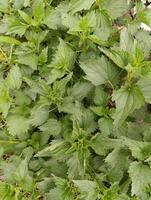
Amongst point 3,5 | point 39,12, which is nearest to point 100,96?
point 39,12

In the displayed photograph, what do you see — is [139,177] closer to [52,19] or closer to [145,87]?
[145,87]

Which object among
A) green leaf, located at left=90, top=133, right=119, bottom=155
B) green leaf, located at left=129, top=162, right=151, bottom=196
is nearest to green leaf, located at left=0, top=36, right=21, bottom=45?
green leaf, located at left=90, top=133, right=119, bottom=155

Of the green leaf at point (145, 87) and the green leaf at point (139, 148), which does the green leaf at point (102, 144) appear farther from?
the green leaf at point (145, 87)

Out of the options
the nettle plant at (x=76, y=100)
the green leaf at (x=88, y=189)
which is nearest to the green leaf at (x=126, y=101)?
the nettle plant at (x=76, y=100)

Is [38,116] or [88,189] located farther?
[38,116]

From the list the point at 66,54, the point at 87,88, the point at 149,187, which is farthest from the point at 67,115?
the point at 149,187

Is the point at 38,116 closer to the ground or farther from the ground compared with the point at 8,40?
closer to the ground

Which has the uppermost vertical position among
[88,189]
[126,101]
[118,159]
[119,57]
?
[119,57]
